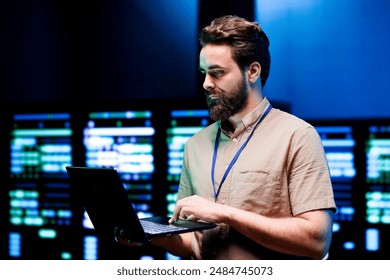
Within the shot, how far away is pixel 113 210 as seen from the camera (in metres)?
1.40

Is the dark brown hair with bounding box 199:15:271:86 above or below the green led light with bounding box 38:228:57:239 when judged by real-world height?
above

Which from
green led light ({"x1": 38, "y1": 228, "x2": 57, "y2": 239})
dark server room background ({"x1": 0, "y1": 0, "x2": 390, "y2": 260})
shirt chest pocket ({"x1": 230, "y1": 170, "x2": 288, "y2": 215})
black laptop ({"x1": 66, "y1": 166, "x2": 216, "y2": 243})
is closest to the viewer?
black laptop ({"x1": 66, "y1": 166, "x2": 216, "y2": 243})

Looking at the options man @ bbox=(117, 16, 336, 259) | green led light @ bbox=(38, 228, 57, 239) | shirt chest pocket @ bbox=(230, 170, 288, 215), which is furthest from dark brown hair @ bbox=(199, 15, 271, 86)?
green led light @ bbox=(38, 228, 57, 239)

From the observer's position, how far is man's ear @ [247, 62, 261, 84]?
1.51 metres

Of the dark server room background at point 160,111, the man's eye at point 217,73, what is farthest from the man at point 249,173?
the dark server room background at point 160,111

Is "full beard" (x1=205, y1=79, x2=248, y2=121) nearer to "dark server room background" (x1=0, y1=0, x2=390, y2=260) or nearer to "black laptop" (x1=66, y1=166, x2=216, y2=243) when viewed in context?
"black laptop" (x1=66, y1=166, x2=216, y2=243)

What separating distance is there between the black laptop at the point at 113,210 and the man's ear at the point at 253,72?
1.26 feet

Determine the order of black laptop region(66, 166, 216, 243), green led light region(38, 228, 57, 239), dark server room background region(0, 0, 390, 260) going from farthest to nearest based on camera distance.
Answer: green led light region(38, 228, 57, 239) → dark server room background region(0, 0, 390, 260) → black laptop region(66, 166, 216, 243)

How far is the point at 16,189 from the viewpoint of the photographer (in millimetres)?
3215

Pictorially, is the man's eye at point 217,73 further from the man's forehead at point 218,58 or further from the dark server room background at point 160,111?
the dark server room background at point 160,111

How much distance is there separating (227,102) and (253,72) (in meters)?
0.11

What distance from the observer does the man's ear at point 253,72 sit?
4.95 ft

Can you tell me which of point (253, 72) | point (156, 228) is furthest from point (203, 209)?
point (253, 72)

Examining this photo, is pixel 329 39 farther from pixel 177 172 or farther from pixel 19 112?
pixel 19 112
